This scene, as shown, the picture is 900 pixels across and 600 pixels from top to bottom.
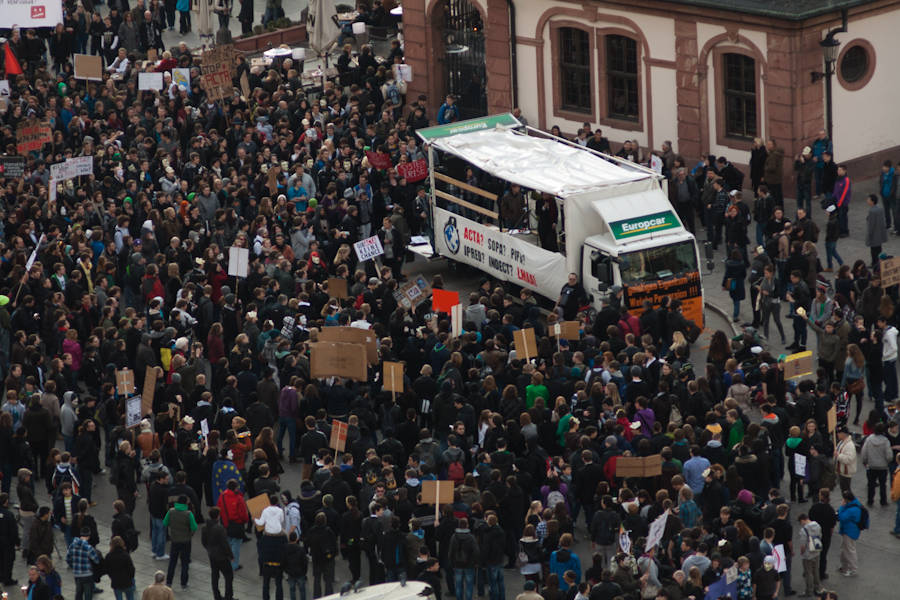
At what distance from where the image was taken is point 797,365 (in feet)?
91.2

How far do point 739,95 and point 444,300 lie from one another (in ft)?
37.1

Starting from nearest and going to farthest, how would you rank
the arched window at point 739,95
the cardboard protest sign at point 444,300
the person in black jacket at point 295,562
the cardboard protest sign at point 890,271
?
the person in black jacket at point 295,562 → the cardboard protest sign at point 890,271 → the cardboard protest sign at point 444,300 → the arched window at point 739,95

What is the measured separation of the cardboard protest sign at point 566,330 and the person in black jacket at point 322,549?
6.82 meters

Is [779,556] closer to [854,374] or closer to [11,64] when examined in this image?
[854,374]

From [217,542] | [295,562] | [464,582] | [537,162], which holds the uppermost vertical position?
[537,162]

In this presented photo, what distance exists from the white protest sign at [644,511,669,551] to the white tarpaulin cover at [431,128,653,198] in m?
10.3

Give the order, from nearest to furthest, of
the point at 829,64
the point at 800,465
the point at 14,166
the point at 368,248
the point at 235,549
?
the point at 235,549
the point at 800,465
the point at 368,248
the point at 14,166
the point at 829,64

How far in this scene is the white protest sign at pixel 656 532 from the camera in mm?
23406

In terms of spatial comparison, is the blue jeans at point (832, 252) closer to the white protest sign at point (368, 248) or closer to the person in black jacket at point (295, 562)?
the white protest sign at point (368, 248)

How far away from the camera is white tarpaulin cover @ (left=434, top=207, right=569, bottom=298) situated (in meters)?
33.4

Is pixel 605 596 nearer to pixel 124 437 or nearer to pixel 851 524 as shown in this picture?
pixel 851 524

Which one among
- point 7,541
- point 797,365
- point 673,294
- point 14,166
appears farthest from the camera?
point 14,166

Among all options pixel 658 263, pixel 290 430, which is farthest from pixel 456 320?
pixel 658 263

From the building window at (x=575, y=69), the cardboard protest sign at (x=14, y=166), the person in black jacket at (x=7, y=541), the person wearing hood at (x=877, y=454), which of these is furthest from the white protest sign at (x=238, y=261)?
the building window at (x=575, y=69)
